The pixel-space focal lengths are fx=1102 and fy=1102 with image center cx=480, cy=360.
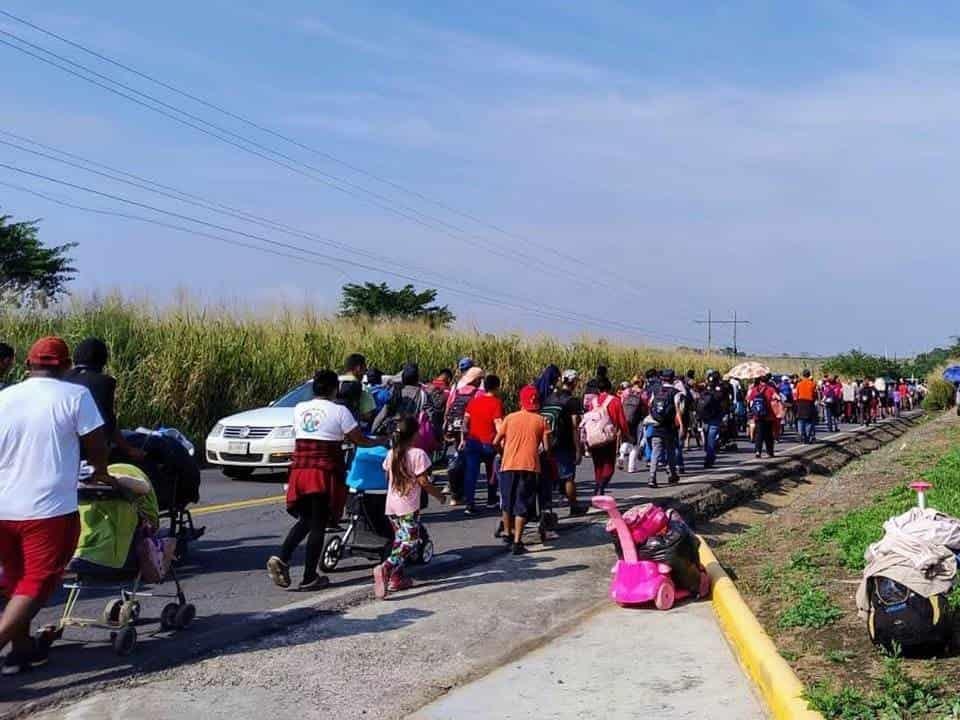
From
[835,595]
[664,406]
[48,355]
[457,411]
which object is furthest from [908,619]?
[664,406]

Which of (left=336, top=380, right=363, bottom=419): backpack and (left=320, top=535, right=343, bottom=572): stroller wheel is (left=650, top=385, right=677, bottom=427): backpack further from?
(left=320, top=535, right=343, bottom=572): stroller wheel

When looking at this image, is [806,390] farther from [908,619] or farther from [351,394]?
[908,619]

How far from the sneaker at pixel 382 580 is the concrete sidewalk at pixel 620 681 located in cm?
159

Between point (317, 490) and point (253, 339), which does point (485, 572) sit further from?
point (253, 339)

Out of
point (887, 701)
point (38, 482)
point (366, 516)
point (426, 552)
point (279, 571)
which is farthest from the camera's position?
point (426, 552)

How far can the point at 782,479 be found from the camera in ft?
71.1

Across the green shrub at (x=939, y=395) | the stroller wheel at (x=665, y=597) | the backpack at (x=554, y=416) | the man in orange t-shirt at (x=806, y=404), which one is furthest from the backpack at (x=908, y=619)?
the green shrub at (x=939, y=395)

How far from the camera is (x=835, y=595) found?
8.12 metres

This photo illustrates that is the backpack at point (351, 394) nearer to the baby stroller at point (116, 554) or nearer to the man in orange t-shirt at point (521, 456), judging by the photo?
the man in orange t-shirt at point (521, 456)

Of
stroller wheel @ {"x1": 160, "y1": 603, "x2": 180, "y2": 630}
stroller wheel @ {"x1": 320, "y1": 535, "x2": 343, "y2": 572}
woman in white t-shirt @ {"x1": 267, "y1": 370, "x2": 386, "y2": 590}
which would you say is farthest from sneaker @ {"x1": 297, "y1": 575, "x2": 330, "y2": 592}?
stroller wheel @ {"x1": 160, "y1": 603, "x2": 180, "y2": 630}

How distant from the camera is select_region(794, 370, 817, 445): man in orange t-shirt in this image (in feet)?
89.5

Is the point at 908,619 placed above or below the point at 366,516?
below

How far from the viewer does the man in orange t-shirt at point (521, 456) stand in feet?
34.4

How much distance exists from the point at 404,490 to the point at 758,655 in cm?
336
